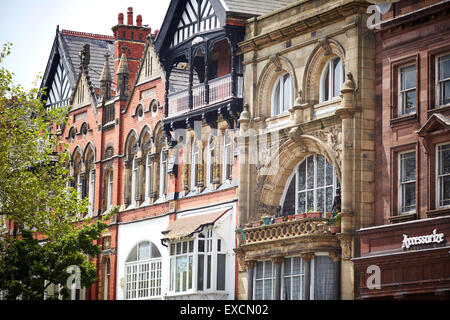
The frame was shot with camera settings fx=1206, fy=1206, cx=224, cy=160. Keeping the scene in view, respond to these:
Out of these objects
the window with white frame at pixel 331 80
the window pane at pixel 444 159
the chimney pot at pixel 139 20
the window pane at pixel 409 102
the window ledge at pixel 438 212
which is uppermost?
the chimney pot at pixel 139 20

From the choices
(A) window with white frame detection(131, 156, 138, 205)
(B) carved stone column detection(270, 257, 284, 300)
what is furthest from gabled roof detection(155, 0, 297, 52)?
(B) carved stone column detection(270, 257, 284, 300)

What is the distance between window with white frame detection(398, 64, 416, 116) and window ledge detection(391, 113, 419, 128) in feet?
0.95

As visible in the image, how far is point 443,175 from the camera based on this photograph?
40594mm

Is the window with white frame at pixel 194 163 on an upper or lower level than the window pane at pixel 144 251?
upper

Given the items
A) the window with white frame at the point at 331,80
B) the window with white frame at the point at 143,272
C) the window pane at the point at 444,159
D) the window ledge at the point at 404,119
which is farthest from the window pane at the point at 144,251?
the window pane at the point at 444,159

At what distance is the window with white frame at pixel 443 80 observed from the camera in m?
41.1

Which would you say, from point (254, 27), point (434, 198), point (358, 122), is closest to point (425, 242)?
point (434, 198)

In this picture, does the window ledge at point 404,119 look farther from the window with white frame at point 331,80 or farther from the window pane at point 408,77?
the window with white frame at point 331,80

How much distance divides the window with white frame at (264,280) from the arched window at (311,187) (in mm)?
2459

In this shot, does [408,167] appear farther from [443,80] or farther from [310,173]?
[310,173]

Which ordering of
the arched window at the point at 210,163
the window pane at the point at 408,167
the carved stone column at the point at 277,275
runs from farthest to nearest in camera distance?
the arched window at the point at 210,163 < the carved stone column at the point at 277,275 < the window pane at the point at 408,167

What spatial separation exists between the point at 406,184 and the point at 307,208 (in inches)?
238

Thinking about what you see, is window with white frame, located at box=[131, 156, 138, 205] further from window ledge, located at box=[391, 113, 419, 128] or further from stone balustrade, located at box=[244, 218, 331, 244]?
window ledge, located at box=[391, 113, 419, 128]

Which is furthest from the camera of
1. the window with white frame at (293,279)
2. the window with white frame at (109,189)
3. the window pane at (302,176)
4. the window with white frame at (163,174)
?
the window with white frame at (109,189)
